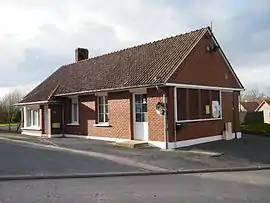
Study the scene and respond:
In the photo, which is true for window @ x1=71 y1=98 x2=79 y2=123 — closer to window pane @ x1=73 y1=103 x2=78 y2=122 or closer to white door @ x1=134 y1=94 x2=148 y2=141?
window pane @ x1=73 y1=103 x2=78 y2=122

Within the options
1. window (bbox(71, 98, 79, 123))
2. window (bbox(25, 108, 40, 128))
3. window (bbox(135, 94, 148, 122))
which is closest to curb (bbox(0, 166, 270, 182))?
window (bbox(135, 94, 148, 122))

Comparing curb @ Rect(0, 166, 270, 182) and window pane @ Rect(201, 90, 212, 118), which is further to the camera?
window pane @ Rect(201, 90, 212, 118)

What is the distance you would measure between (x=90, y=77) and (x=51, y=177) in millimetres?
13812

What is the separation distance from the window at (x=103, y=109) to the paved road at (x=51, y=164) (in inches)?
222

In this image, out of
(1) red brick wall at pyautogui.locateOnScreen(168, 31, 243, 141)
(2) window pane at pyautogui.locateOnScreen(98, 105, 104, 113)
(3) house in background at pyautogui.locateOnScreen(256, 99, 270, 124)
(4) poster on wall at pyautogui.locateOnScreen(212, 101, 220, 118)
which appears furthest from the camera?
(3) house in background at pyautogui.locateOnScreen(256, 99, 270, 124)

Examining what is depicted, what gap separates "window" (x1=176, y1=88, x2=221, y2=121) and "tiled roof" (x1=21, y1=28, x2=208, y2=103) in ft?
5.40

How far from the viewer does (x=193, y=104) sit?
20156mm

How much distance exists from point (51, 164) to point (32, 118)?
15.7 m

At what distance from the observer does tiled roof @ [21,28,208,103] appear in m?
19.8

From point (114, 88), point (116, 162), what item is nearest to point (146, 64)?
point (114, 88)

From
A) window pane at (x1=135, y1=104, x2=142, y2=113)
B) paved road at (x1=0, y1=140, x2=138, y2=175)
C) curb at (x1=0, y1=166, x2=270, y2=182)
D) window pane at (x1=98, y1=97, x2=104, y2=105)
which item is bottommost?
curb at (x1=0, y1=166, x2=270, y2=182)

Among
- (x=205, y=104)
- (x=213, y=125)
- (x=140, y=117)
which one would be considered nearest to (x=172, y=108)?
(x=140, y=117)

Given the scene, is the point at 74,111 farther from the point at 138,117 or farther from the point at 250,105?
the point at 250,105

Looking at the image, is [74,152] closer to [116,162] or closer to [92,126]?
[116,162]
